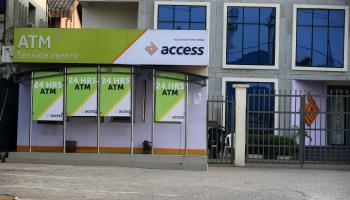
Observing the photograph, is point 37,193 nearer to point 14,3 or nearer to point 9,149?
point 9,149

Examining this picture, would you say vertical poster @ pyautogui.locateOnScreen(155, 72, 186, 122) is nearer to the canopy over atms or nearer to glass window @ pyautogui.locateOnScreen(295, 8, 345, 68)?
the canopy over atms

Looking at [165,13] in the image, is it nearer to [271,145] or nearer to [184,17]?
[184,17]

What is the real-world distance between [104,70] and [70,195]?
6758 millimetres

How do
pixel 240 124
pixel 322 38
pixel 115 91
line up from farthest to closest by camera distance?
pixel 322 38 → pixel 240 124 → pixel 115 91

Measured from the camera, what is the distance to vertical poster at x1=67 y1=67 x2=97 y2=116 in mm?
17891

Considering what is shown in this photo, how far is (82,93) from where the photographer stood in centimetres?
1792

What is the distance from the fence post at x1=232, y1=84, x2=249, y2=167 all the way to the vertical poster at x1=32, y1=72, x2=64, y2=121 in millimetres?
5621

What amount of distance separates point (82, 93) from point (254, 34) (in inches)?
480

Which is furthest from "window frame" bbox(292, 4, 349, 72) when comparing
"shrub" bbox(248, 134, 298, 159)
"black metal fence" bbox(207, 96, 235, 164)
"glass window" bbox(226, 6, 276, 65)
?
"black metal fence" bbox(207, 96, 235, 164)

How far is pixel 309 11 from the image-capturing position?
28.0 metres

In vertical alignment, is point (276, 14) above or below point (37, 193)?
above

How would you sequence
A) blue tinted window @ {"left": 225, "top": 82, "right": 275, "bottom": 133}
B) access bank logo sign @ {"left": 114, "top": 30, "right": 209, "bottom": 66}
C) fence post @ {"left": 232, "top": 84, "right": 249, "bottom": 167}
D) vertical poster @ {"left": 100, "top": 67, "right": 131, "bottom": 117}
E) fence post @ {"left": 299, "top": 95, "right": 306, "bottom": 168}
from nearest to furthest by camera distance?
access bank logo sign @ {"left": 114, "top": 30, "right": 209, "bottom": 66}, vertical poster @ {"left": 100, "top": 67, "right": 131, "bottom": 117}, fence post @ {"left": 232, "top": 84, "right": 249, "bottom": 167}, fence post @ {"left": 299, "top": 95, "right": 306, "bottom": 168}, blue tinted window @ {"left": 225, "top": 82, "right": 275, "bottom": 133}

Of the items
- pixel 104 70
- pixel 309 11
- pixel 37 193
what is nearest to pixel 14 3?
pixel 104 70

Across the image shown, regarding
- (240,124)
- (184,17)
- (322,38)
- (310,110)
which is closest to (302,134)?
(240,124)
